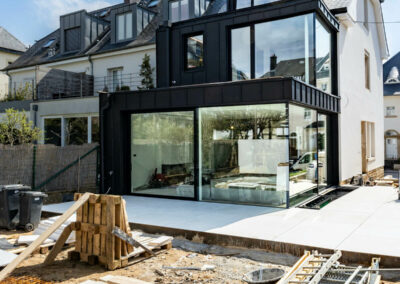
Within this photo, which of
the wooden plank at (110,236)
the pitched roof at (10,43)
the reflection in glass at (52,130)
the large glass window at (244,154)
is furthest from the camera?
the pitched roof at (10,43)

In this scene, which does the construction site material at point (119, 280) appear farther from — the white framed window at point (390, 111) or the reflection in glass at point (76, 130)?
the white framed window at point (390, 111)

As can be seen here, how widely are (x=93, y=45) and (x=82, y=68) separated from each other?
1558 mm

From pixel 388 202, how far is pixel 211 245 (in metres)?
5.22

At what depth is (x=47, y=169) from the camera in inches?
396

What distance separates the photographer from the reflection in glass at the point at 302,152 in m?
8.52

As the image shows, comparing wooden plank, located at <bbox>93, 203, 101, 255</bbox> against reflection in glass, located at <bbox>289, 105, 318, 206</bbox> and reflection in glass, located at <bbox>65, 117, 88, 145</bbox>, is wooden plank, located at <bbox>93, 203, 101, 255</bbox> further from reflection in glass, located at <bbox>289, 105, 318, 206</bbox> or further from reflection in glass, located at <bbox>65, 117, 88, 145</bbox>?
reflection in glass, located at <bbox>65, 117, 88, 145</bbox>

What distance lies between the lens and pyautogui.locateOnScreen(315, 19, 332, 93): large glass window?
9.91m

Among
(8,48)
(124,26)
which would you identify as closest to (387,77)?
(124,26)

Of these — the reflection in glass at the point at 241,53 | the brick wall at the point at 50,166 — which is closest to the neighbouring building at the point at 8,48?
the brick wall at the point at 50,166

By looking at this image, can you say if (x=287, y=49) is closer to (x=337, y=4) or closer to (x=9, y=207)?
(x=337, y=4)

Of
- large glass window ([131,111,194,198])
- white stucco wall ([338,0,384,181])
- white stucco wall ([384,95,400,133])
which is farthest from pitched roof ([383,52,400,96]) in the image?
large glass window ([131,111,194,198])

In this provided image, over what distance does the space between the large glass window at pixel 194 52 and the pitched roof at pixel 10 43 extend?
2001 cm

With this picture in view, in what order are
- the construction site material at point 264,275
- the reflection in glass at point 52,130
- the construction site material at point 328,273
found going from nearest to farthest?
1. the construction site material at point 328,273
2. the construction site material at point 264,275
3. the reflection in glass at point 52,130

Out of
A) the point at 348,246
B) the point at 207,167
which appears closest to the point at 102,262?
the point at 348,246
